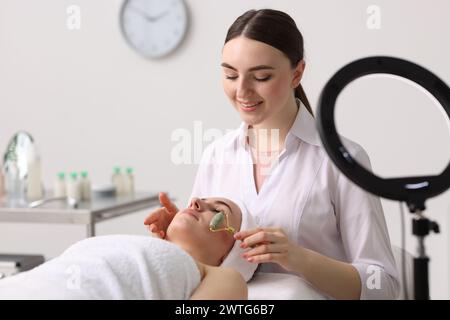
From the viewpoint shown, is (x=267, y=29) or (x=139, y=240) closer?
(x=139, y=240)

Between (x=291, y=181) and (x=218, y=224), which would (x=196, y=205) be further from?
(x=291, y=181)

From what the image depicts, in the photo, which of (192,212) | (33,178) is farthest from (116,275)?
(33,178)

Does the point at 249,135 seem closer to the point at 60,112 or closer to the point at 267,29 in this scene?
the point at 267,29

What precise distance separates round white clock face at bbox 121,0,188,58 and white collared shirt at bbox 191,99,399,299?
214 centimetres

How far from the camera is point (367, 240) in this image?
1411 millimetres

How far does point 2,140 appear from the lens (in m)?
4.07

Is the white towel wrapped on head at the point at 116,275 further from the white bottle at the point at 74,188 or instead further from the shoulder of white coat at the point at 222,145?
the white bottle at the point at 74,188

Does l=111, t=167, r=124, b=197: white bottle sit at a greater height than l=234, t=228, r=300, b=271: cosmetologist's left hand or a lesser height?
lesser

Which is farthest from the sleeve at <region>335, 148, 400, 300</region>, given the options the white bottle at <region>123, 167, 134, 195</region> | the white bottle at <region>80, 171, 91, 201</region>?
the white bottle at <region>123, 167, 134, 195</region>

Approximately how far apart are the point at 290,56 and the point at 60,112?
268 centimetres

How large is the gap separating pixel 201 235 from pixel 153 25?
2536mm

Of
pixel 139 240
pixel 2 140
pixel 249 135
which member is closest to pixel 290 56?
pixel 249 135

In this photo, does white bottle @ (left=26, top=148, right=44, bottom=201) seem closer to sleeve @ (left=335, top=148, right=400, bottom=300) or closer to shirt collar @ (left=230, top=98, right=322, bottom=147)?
shirt collar @ (left=230, top=98, right=322, bottom=147)

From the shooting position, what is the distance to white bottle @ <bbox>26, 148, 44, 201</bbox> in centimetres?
300
